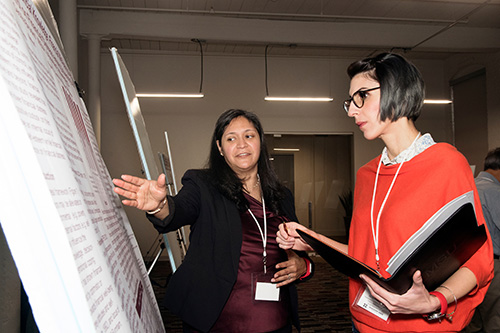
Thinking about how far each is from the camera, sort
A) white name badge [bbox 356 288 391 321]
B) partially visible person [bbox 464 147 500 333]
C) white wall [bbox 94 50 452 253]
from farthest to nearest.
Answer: white wall [bbox 94 50 452 253]
partially visible person [bbox 464 147 500 333]
white name badge [bbox 356 288 391 321]

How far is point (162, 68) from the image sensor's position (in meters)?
8.19

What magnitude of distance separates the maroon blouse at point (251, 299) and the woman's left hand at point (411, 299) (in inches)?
25.6

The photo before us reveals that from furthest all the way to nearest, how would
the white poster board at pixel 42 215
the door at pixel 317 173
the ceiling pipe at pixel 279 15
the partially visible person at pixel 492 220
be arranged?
the door at pixel 317 173, the ceiling pipe at pixel 279 15, the partially visible person at pixel 492 220, the white poster board at pixel 42 215

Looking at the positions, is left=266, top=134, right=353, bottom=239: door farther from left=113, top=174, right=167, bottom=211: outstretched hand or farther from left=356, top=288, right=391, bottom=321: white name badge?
left=113, top=174, right=167, bottom=211: outstretched hand

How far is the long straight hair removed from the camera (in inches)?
70.0

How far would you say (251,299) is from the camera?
1.61m

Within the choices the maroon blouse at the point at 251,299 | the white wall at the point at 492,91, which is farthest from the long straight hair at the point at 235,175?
the white wall at the point at 492,91

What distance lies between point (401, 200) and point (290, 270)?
26.7 inches

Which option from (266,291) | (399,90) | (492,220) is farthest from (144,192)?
(492,220)

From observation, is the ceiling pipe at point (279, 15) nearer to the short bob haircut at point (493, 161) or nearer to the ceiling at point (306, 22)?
the ceiling at point (306, 22)

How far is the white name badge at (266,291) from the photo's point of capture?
1615 millimetres

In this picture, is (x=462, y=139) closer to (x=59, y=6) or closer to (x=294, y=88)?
(x=294, y=88)

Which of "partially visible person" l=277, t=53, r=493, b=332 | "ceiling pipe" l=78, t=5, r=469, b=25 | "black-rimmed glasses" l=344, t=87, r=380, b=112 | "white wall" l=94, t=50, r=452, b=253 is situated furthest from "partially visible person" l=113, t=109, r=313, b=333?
"white wall" l=94, t=50, r=452, b=253

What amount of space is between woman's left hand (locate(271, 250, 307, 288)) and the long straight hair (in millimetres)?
250
